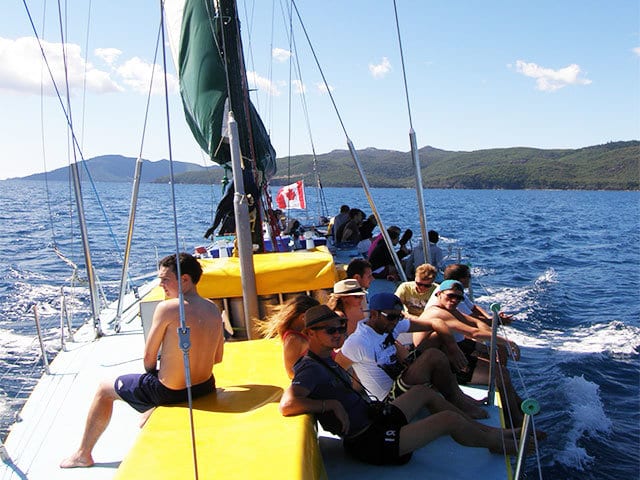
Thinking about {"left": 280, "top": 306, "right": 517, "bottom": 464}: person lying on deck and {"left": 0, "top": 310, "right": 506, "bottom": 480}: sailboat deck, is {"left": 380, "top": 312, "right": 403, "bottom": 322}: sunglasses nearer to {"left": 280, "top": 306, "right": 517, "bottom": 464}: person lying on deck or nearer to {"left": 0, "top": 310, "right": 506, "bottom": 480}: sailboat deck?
{"left": 280, "top": 306, "right": 517, "bottom": 464}: person lying on deck

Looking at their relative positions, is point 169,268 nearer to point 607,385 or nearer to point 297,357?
point 297,357

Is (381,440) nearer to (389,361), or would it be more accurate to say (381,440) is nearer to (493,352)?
(389,361)

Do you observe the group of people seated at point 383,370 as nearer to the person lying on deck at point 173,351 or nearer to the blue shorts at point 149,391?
the person lying on deck at point 173,351

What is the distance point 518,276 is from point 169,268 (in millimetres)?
18069

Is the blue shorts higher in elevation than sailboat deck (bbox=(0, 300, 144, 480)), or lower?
higher

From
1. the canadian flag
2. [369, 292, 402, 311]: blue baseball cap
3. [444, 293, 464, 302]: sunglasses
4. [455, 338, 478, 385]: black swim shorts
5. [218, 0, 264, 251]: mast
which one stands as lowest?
[455, 338, 478, 385]: black swim shorts

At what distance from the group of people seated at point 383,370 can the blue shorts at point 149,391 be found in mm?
623

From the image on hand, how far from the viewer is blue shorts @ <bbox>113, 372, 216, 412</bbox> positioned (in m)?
3.70

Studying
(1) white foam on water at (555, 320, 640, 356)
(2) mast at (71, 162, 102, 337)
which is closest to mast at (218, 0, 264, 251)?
(2) mast at (71, 162, 102, 337)

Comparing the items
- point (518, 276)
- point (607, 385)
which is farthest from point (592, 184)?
point (607, 385)

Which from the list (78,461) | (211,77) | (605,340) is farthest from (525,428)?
(605,340)

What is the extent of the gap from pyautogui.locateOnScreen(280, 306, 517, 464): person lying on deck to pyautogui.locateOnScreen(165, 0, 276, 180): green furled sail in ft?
18.1

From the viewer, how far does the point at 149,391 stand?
371cm

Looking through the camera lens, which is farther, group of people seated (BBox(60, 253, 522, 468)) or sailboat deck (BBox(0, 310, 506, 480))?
group of people seated (BBox(60, 253, 522, 468))
